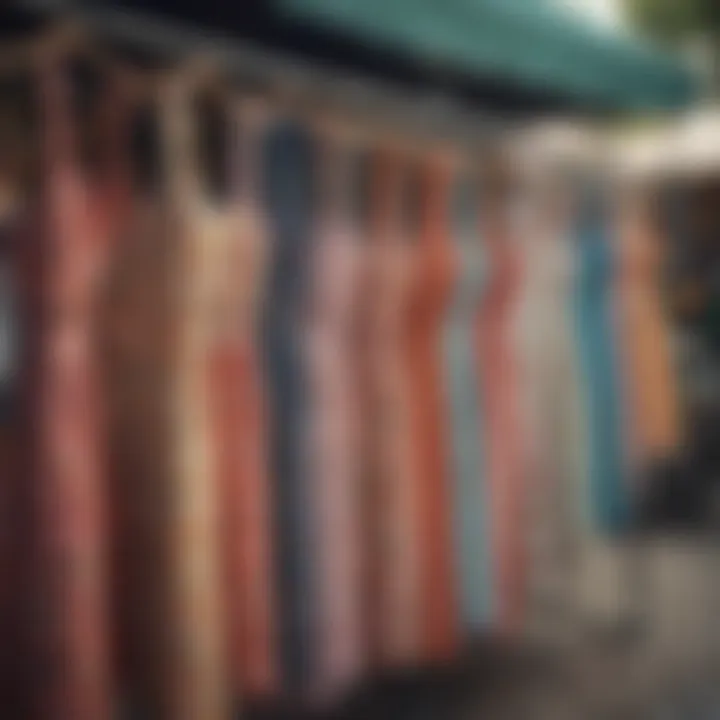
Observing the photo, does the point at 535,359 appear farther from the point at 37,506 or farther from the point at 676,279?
the point at 37,506

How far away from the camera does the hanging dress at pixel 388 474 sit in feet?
2.17

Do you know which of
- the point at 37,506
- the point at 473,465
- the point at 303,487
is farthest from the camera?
the point at 473,465

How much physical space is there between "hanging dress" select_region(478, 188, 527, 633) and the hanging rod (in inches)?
3.5

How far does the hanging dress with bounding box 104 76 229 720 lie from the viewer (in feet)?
1.76

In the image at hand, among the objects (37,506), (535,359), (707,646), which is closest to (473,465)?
(535,359)

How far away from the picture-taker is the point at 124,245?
545mm

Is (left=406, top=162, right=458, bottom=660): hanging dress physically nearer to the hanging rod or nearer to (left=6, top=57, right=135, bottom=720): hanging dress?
the hanging rod

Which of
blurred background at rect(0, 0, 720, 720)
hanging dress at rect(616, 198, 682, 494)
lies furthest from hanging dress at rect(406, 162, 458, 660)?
hanging dress at rect(616, 198, 682, 494)

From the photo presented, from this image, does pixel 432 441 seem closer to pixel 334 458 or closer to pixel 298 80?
pixel 334 458

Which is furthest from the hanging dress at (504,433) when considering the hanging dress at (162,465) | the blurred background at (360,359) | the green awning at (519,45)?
the hanging dress at (162,465)

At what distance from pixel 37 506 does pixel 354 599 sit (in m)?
0.20

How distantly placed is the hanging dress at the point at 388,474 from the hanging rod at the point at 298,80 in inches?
3.6

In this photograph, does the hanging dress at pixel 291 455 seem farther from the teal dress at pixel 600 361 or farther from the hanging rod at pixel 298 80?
the teal dress at pixel 600 361

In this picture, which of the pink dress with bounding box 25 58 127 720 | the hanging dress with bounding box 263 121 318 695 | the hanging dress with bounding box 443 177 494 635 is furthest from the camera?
the hanging dress with bounding box 443 177 494 635
